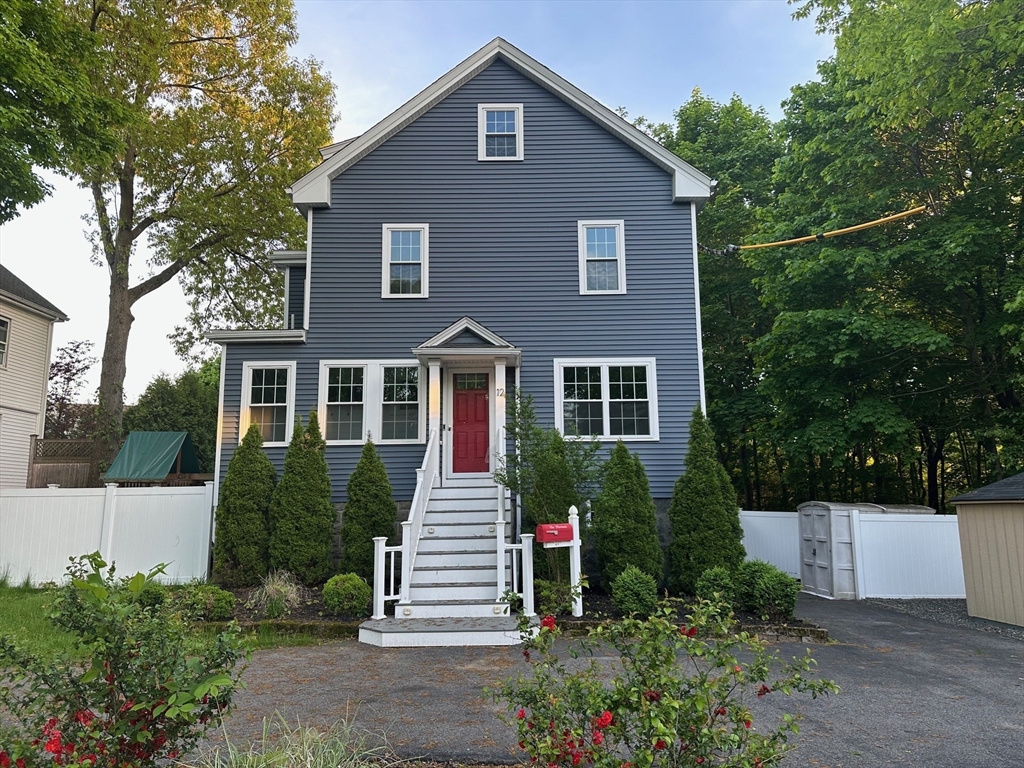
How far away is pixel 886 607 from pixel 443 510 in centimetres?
758

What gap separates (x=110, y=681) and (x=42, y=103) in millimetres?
13381

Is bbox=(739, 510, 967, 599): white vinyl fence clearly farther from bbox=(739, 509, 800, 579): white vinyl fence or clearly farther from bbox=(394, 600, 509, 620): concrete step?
bbox=(394, 600, 509, 620): concrete step

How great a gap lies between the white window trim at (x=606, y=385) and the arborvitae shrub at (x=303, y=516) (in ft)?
14.3

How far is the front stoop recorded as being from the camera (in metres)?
8.19

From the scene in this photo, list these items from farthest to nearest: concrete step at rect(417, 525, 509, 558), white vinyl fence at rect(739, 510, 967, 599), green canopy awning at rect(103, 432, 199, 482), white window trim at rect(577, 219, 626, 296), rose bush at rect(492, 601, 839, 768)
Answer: green canopy awning at rect(103, 432, 199, 482) → white window trim at rect(577, 219, 626, 296) → white vinyl fence at rect(739, 510, 967, 599) → concrete step at rect(417, 525, 509, 558) → rose bush at rect(492, 601, 839, 768)

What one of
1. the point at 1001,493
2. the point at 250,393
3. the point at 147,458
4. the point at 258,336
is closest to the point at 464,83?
the point at 258,336

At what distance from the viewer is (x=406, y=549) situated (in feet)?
31.0

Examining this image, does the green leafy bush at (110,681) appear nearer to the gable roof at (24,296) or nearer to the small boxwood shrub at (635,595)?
the small boxwood shrub at (635,595)

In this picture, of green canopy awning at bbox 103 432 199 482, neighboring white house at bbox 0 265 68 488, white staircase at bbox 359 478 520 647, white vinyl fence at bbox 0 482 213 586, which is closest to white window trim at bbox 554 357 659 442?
white staircase at bbox 359 478 520 647

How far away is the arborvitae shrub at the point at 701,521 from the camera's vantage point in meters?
10.5

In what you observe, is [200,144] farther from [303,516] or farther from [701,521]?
[701,521]

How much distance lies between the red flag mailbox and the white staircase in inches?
24.6

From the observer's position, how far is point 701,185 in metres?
12.9

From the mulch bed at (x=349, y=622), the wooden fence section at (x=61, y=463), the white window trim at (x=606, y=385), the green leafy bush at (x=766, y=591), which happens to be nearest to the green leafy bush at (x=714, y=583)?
the green leafy bush at (x=766, y=591)
